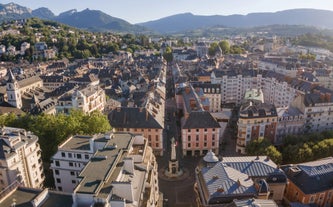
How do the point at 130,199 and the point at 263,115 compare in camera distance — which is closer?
the point at 130,199

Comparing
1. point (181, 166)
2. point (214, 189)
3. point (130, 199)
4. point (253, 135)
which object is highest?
point (130, 199)

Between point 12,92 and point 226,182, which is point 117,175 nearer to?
point 226,182

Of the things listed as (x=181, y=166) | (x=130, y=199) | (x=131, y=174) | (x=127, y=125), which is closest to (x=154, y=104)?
(x=127, y=125)

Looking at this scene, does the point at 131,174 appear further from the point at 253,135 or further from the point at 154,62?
the point at 154,62

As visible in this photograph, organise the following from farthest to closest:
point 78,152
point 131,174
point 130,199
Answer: point 78,152, point 131,174, point 130,199

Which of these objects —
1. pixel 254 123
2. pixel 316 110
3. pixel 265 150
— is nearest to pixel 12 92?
pixel 254 123

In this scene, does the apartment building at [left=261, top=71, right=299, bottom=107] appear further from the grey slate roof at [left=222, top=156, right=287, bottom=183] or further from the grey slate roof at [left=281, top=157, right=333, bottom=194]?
the grey slate roof at [left=222, top=156, right=287, bottom=183]

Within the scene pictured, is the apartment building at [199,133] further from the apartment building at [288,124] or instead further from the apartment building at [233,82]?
the apartment building at [233,82]
